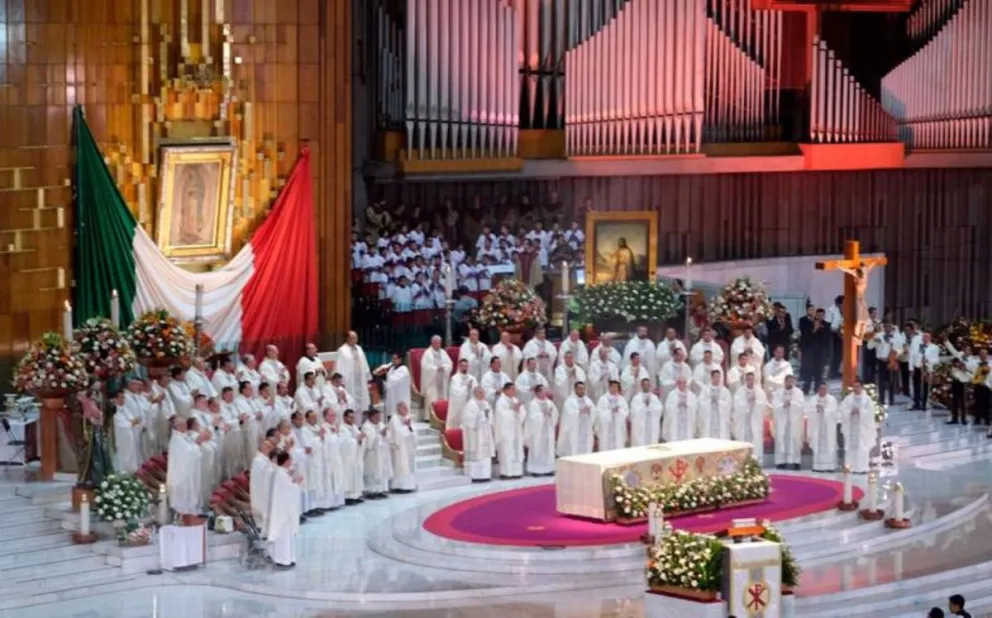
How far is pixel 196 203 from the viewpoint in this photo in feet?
95.3

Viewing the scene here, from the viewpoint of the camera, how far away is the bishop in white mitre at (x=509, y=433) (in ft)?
89.8

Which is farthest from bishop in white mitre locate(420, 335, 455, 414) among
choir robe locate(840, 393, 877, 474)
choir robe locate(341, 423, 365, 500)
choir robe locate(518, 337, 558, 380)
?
choir robe locate(840, 393, 877, 474)

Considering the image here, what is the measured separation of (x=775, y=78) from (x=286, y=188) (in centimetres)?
870

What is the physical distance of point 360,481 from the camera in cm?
2608

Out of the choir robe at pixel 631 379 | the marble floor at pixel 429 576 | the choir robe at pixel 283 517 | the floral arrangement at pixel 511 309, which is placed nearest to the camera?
the marble floor at pixel 429 576

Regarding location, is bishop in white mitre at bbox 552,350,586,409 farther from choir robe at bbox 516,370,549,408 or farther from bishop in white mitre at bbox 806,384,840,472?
bishop in white mitre at bbox 806,384,840,472

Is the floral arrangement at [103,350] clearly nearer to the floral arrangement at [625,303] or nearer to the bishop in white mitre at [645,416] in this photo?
the bishop in white mitre at [645,416]

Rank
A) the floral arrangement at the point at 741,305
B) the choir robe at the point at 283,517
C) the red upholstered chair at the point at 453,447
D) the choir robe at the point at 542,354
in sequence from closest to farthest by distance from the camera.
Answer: the choir robe at the point at 283,517 < the red upholstered chair at the point at 453,447 < the choir robe at the point at 542,354 < the floral arrangement at the point at 741,305

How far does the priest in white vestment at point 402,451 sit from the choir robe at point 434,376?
2.00 m

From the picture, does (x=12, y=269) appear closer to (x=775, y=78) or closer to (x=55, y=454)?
(x=55, y=454)

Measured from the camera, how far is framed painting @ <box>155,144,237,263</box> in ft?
94.2

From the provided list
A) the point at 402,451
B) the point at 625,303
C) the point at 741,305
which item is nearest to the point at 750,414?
the point at 741,305

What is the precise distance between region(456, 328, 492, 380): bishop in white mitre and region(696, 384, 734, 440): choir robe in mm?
2537

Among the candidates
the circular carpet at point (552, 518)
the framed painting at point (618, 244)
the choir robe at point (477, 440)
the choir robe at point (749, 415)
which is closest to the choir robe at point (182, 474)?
the circular carpet at point (552, 518)
